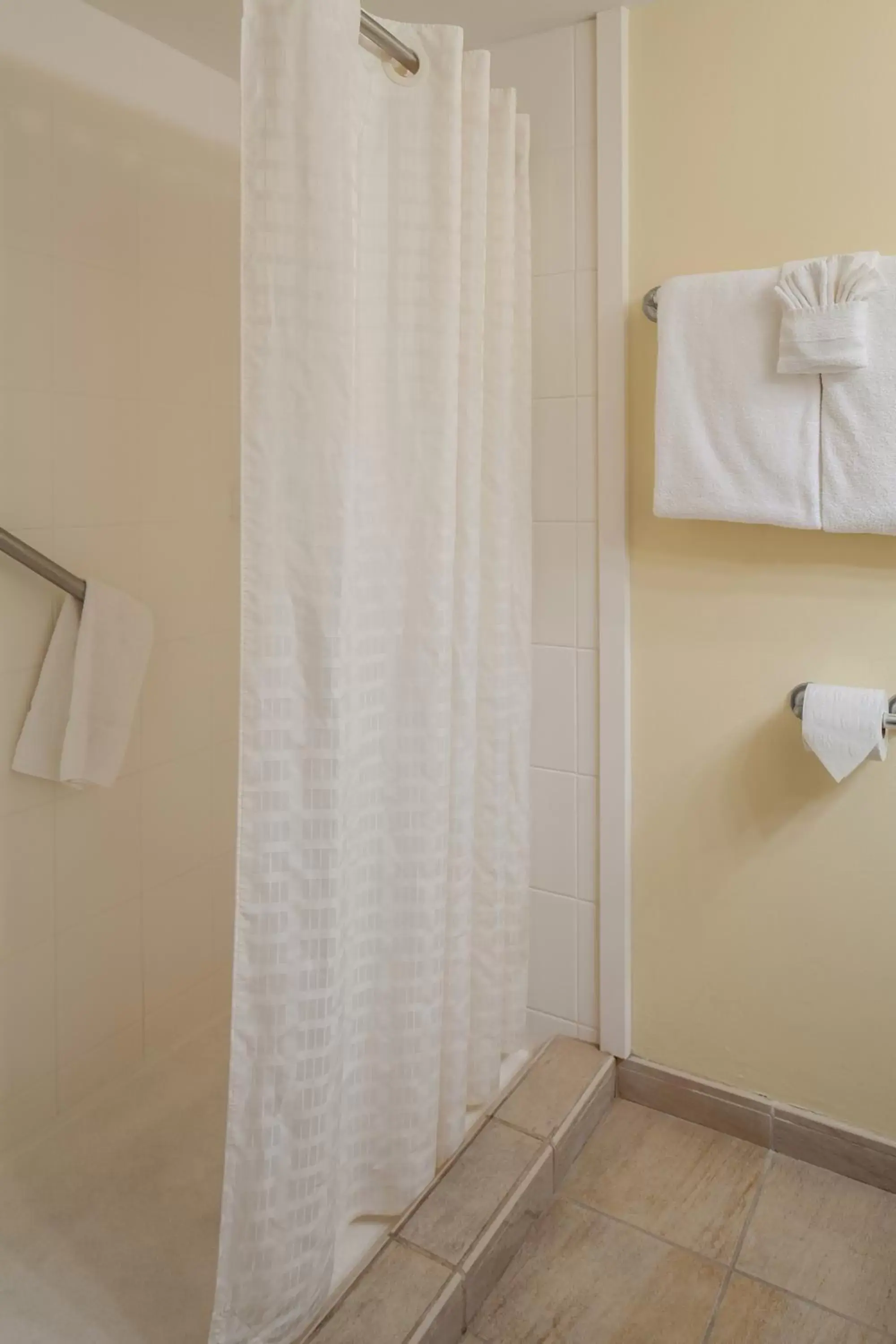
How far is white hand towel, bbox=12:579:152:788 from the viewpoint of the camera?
1673mm

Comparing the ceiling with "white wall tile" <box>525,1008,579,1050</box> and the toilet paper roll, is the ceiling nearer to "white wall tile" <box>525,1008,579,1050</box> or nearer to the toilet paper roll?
the toilet paper roll

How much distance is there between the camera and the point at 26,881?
1713 mm

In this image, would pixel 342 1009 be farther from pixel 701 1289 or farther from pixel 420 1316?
pixel 701 1289

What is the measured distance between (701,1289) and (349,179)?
5.33 feet

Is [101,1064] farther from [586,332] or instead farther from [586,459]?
[586,332]

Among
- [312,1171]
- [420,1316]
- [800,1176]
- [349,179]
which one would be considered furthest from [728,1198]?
[349,179]

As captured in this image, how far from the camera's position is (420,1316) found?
4.09 feet

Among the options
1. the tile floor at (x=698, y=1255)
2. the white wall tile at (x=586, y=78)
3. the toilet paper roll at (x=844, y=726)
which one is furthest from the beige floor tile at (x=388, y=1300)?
the white wall tile at (x=586, y=78)

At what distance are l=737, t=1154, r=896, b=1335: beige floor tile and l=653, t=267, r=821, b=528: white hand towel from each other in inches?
44.3

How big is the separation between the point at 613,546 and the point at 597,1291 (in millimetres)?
1212

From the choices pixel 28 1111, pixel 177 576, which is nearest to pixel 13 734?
pixel 177 576

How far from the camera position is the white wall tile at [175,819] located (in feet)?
6.51

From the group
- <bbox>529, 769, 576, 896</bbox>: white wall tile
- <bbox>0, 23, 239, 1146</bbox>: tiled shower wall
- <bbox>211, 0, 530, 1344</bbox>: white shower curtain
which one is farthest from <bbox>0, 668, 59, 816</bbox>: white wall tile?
<bbox>529, 769, 576, 896</bbox>: white wall tile

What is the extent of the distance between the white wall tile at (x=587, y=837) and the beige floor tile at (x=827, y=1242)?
58 cm
